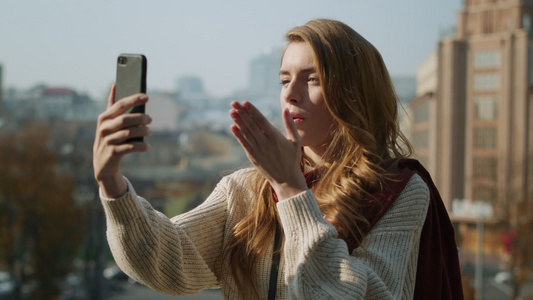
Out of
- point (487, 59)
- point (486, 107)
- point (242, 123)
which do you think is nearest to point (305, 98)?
point (242, 123)

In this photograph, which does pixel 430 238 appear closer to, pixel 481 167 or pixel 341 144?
pixel 341 144

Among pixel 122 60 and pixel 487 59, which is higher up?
pixel 122 60

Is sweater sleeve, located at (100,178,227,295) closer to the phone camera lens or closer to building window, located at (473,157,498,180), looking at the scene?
the phone camera lens

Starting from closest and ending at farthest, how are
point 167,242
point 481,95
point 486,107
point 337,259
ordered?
1. point 337,259
2. point 167,242
3. point 486,107
4. point 481,95

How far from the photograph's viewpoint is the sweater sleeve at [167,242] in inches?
67.9

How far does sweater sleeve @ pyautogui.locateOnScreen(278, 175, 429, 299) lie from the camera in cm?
172

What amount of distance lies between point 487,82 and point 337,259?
47.3 m

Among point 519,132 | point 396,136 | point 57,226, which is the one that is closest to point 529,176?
point 519,132

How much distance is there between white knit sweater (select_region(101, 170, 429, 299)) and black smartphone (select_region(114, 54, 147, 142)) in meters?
0.26

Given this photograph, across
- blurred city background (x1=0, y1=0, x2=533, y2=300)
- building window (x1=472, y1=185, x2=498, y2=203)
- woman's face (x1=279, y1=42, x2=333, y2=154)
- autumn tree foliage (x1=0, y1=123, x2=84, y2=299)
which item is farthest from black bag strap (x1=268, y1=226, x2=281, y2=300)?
building window (x1=472, y1=185, x2=498, y2=203)

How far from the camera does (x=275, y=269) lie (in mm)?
1908

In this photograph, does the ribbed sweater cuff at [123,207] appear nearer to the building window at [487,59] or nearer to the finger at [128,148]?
the finger at [128,148]

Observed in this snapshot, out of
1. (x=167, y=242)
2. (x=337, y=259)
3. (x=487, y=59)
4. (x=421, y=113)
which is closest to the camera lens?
(x=337, y=259)

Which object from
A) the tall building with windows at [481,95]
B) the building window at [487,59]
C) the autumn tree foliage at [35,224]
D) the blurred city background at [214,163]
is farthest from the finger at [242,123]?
the building window at [487,59]
